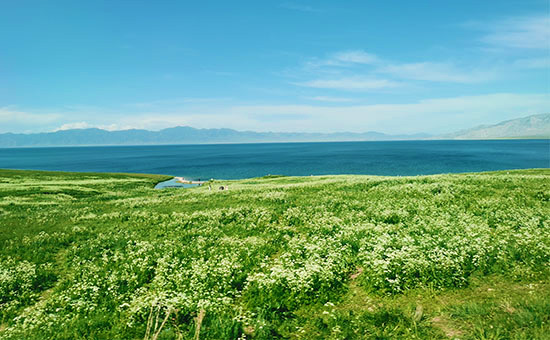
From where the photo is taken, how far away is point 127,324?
8469mm

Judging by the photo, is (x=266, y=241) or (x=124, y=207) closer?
(x=266, y=241)

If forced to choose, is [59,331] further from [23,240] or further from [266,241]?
[23,240]

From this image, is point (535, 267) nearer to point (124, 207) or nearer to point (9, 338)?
point (9, 338)

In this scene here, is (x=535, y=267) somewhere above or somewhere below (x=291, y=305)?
above

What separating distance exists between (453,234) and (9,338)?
18.9 m

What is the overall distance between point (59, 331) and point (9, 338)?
134cm

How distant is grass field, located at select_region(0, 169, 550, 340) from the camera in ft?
26.8

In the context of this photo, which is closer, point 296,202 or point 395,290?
point 395,290

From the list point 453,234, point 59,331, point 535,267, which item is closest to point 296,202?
point 453,234

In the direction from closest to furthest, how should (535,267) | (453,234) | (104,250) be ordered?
(535,267) < (453,234) < (104,250)

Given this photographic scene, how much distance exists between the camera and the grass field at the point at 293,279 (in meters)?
8.18

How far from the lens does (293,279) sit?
34.1 feet

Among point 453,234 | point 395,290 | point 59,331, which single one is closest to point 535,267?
point 453,234

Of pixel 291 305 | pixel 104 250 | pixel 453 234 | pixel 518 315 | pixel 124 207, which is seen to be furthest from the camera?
pixel 124 207
